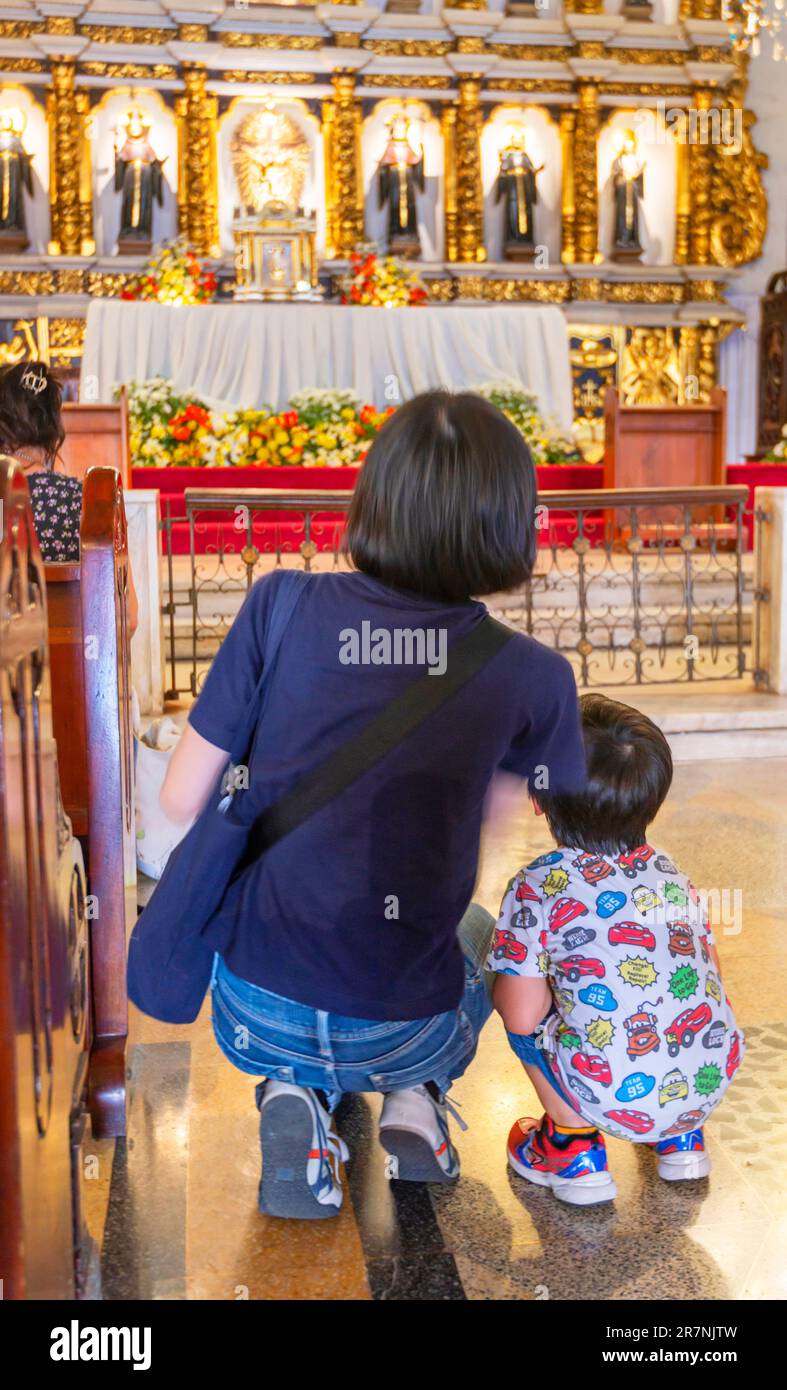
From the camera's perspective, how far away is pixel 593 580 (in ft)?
22.8

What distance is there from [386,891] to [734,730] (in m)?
3.90

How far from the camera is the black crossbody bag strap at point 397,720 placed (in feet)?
5.94

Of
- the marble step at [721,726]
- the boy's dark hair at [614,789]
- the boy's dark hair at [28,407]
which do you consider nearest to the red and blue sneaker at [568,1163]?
the boy's dark hair at [614,789]

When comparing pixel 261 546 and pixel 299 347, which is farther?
pixel 299 347

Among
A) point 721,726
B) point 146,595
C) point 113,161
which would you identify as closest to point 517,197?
point 113,161

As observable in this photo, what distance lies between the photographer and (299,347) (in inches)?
379

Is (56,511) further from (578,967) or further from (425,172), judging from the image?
(425,172)
